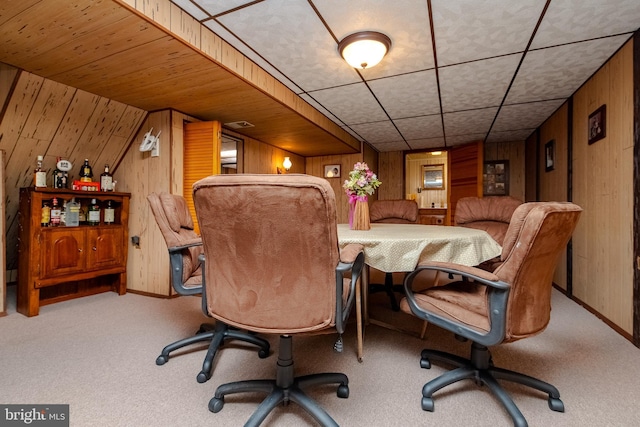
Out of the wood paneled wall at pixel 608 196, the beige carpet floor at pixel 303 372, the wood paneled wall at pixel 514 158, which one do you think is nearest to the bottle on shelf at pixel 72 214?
the beige carpet floor at pixel 303 372

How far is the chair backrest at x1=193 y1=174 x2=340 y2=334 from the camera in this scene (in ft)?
3.25

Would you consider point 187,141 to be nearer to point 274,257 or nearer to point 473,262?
point 274,257

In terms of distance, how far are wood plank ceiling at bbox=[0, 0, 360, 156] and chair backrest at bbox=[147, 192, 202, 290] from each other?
3.50 ft

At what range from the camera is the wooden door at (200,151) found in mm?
3307

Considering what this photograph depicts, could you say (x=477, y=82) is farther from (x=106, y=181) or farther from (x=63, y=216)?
(x=63, y=216)

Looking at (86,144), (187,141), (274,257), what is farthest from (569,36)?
(86,144)

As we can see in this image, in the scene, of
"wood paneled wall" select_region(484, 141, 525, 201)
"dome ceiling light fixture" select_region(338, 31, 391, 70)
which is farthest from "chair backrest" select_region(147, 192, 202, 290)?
"wood paneled wall" select_region(484, 141, 525, 201)

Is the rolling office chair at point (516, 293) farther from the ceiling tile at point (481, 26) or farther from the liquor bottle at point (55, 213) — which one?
the liquor bottle at point (55, 213)

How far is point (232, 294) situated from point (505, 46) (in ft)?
8.81

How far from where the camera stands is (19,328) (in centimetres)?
238

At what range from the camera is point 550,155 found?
4.00m

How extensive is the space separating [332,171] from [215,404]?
5033mm

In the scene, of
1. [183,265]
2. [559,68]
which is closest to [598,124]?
[559,68]

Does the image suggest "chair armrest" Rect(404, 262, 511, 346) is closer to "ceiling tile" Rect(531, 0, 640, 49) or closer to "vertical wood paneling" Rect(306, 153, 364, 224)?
"ceiling tile" Rect(531, 0, 640, 49)
